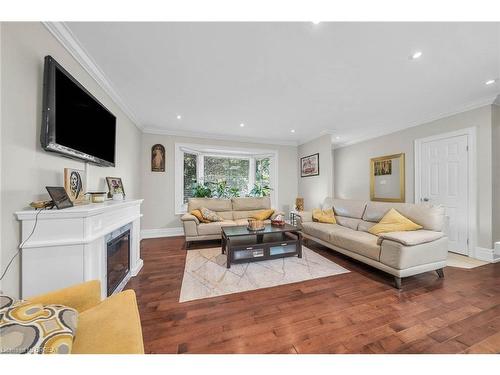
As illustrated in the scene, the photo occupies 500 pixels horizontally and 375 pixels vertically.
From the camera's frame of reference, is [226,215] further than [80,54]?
Yes

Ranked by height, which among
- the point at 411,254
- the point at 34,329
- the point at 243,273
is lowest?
the point at 243,273

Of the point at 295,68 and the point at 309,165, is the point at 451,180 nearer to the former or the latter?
the point at 309,165

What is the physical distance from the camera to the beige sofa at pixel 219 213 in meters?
3.50

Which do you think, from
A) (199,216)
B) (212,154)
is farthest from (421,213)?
(212,154)

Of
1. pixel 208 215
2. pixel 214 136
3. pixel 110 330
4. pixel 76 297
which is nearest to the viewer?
pixel 110 330

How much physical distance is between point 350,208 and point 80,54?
4248 millimetres

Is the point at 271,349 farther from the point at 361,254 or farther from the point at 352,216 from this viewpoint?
the point at 352,216

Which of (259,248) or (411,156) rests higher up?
(411,156)

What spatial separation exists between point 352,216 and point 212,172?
341cm

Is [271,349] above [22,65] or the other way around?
the other way around

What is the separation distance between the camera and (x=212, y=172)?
198 inches

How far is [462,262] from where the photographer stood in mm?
2766

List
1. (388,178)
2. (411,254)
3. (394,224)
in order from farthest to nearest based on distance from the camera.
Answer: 1. (388,178)
2. (394,224)
3. (411,254)
